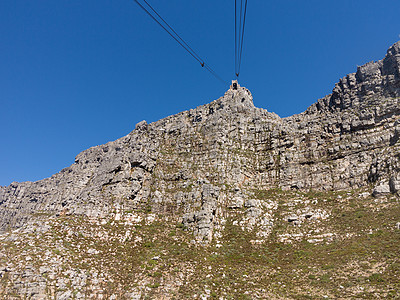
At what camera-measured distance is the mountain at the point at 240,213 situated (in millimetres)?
35906

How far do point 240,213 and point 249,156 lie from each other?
1996cm

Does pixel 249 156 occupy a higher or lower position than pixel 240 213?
higher

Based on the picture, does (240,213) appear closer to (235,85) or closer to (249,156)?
(249,156)

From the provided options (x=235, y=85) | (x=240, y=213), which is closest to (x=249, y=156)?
(x=240, y=213)

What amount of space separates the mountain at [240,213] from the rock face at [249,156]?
304mm

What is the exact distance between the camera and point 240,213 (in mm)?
55344

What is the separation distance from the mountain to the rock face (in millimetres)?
304

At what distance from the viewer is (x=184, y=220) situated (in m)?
54.2

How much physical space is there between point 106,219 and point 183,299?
23.7 metres

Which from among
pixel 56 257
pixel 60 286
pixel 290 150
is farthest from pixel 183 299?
pixel 290 150

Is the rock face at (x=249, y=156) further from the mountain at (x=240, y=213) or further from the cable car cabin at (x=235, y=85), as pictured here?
the cable car cabin at (x=235, y=85)

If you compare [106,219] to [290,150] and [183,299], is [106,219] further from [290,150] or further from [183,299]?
[290,150]

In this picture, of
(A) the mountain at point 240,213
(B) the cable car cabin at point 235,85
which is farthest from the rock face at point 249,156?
(B) the cable car cabin at point 235,85

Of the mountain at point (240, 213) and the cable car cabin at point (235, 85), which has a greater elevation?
the cable car cabin at point (235, 85)
